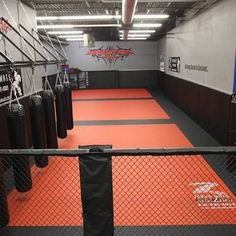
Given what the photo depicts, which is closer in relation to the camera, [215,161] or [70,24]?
[215,161]

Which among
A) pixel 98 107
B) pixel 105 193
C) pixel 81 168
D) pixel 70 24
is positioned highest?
pixel 70 24

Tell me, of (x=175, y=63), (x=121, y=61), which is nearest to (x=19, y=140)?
(x=175, y=63)

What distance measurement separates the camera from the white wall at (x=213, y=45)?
20.3 ft

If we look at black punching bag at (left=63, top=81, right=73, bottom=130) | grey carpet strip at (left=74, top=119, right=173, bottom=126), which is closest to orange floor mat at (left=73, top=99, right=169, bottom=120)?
grey carpet strip at (left=74, top=119, right=173, bottom=126)

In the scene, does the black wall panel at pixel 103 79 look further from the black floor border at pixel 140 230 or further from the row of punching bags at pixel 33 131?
the black floor border at pixel 140 230

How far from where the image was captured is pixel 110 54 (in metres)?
19.3

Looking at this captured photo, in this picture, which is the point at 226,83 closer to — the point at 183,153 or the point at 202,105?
the point at 202,105

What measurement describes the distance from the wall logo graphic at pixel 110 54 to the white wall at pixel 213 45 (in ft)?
28.7

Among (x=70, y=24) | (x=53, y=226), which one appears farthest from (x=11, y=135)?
(x=70, y=24)

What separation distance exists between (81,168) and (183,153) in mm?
781

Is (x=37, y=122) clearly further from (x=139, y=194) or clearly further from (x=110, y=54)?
(x=110, y=54)

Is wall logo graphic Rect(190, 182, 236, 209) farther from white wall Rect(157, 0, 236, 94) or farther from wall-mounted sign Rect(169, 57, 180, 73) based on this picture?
wall-mounted sign Rect(169, 57, 180, 73)

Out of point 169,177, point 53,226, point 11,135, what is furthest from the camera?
point 169,177

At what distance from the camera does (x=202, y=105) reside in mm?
8352
